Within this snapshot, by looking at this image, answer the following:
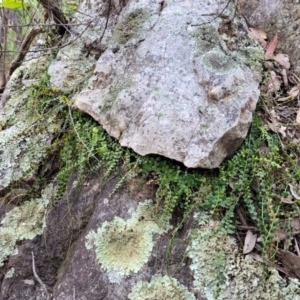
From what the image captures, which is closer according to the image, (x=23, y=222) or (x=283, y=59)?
(x=23, y=222)

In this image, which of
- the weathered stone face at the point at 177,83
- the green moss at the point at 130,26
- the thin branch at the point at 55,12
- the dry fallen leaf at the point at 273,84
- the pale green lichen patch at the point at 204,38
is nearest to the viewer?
the weathered stone face at the point at 177,83

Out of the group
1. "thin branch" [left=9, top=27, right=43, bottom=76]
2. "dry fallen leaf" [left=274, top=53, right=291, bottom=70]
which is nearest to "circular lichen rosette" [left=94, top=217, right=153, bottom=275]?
"dry fallen leaf" [left=274, top=53, right=291, bottom=70]

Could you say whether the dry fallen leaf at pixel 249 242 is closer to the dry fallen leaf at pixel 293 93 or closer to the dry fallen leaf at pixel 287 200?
the dry fallen leaf at pixel 287 200

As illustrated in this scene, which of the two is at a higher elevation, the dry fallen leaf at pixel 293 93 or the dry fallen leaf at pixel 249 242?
the dry fallen leaf at pixel 293 93

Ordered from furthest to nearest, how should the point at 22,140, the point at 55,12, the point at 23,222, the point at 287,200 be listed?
the point at 55,12
the point at 22,140
the point at 23,222
the point at 287,200

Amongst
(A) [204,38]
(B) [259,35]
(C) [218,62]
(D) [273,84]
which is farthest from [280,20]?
(C) [218,62]

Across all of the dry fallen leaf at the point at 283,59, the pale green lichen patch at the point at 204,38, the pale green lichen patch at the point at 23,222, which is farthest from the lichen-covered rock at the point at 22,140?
the dry fallen leaf at the point at 283,59

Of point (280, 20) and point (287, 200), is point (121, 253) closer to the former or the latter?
point (287, 200)
